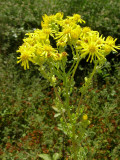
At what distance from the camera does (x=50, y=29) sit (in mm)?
2016

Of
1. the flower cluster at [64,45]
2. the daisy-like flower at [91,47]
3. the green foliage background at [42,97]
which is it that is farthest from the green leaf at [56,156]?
the daisy-like flower at [91,47]

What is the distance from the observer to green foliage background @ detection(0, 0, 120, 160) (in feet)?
9.79

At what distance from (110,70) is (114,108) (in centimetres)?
121

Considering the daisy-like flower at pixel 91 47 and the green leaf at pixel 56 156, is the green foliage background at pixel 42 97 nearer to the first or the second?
the green leaf at pixel 56 156

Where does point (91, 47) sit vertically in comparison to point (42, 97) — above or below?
above

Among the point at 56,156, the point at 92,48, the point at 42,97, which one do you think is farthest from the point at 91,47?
the point at 42,97

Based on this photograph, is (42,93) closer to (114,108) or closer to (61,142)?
(61,142)

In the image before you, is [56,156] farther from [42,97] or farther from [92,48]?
[92,48]

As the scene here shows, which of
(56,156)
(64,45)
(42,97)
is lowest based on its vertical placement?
(56,156)

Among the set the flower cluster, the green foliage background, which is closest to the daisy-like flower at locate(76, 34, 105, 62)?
the flower cluster

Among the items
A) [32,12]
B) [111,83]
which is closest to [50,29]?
[111,83]

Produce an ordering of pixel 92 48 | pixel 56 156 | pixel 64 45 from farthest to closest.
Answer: pixel 56 156 < pixel 64 45 < pixel 92 48

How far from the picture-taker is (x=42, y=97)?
3793mm

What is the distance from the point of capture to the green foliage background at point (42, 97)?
2984mm
